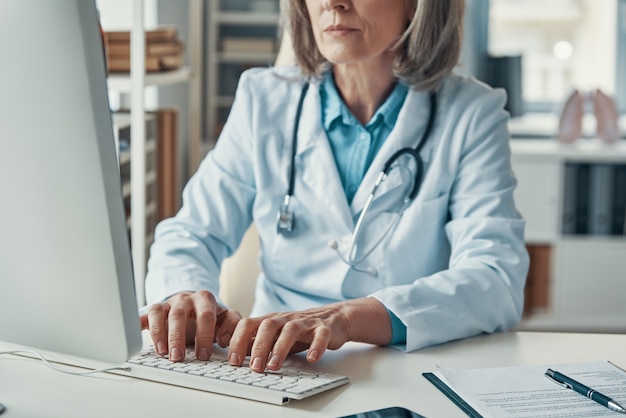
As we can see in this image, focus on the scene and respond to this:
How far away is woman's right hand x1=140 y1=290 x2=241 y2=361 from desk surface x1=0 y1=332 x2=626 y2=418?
0.09 metres

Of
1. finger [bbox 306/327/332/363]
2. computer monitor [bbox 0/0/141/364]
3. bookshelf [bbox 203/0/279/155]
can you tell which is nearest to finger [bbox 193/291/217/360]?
finger [bbox 306/327/332/363]

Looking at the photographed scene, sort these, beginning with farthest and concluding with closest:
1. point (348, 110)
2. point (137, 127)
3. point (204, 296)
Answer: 1. point (137, 127)
2. point (348, 110)
3. point (204, 296)

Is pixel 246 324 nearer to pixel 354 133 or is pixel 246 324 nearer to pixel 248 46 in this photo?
pixel 354 133

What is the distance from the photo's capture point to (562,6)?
13.8ft

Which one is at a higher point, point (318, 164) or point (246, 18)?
point (246, 18)

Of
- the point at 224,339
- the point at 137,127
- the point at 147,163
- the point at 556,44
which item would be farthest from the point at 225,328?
the point at 556,44

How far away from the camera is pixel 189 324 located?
1.20m

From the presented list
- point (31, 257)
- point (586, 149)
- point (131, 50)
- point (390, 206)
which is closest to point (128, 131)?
point (131, 50)

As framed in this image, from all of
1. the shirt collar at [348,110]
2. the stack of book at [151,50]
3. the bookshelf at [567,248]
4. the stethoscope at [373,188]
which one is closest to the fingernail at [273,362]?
the stethoscope at [373,188]

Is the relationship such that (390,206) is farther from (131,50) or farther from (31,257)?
(131,50)

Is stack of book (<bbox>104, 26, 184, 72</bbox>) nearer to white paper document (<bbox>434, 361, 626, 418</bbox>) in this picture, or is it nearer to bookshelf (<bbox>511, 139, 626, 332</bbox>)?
bookshelf (<bbox>511, 139, 626, 332</bbox>)

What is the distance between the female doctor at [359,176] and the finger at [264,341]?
0.25 m

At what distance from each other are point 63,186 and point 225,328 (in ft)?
1.36

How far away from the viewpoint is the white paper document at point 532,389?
98cm
